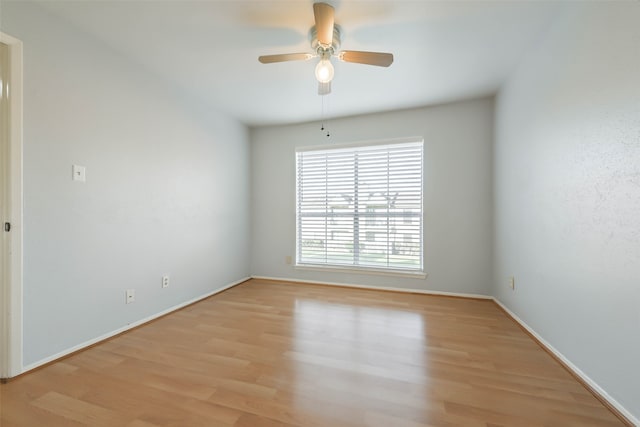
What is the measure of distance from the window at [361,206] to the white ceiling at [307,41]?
83 centimetres

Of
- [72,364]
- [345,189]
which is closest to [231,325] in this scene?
[72,364]

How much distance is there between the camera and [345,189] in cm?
362

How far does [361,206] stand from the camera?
3545 millimetres

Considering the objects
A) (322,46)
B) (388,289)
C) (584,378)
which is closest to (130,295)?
(322,46)

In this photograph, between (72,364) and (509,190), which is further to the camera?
(509,190)

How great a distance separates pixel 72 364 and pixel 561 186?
144 inches

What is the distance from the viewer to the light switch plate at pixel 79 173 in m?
1.87

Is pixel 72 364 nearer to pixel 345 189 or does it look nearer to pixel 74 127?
pixel 74 127

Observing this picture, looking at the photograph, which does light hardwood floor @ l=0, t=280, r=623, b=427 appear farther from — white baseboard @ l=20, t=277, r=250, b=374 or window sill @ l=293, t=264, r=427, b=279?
window sill @ l=293, t=264, r=427, b=279

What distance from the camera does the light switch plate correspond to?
187 cm

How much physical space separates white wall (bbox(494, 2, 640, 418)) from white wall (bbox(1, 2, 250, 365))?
11.2 ft

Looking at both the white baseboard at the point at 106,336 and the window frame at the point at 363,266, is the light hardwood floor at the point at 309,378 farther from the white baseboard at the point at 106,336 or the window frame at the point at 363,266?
the window frame at the point at 363,266

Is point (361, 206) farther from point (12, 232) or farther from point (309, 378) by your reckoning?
point (12, 232)

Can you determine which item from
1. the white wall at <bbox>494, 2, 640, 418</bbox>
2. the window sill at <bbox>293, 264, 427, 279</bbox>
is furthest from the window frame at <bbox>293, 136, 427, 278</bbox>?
the white wall at <bbox>494, 2, 640, 418</bbox>
